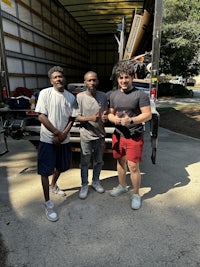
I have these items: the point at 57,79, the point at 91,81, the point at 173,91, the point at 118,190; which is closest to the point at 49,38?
the point at 91,81

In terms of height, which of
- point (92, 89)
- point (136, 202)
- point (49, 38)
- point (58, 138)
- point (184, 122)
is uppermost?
point (49, 38)

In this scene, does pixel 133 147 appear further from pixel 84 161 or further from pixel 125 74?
pixel 125 74

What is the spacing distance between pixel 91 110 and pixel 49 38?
4.42m

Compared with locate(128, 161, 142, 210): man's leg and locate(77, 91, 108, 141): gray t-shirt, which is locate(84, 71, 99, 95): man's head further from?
locate(128, 161, 142, 210): man's leg

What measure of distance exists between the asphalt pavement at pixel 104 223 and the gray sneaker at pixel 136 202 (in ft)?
0.20

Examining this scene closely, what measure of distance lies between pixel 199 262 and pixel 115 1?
25.7 ft

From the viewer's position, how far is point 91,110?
2898 millimetres

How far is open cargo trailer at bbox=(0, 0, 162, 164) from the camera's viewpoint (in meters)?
3.68

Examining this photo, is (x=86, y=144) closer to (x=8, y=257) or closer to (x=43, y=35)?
(x=8, y=257)

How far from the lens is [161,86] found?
18.6 m

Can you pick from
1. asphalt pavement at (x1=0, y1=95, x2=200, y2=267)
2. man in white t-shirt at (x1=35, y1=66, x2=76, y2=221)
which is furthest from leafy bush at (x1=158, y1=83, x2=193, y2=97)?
man in white t-shirt at (x1=35, y1=66, x2=76, y2=221)

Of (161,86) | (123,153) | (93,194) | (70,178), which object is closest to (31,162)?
(70,178)

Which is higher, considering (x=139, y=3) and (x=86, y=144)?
(x=139, y=3)

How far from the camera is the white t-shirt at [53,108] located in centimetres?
256
